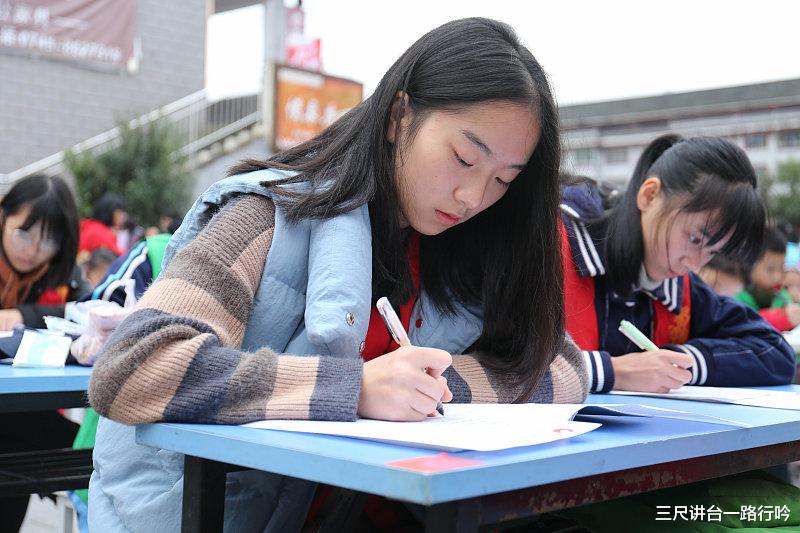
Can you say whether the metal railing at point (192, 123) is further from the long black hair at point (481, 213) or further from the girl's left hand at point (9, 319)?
the long black hair at point (481, 213)

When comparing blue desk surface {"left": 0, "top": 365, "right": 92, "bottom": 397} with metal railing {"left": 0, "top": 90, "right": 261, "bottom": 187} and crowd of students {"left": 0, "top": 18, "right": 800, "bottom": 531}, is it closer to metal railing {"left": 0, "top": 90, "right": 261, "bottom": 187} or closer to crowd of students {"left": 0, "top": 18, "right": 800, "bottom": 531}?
crowd of students {"left": 0, "top": 18, "right": 800, "bottom": 531}

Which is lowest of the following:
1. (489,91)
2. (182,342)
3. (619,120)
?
(619,120)

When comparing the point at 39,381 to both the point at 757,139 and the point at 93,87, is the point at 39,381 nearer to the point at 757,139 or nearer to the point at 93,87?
the point at 93,87

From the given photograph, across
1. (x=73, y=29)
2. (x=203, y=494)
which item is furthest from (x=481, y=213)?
(x=73, y=29)

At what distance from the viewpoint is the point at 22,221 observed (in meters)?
2.65

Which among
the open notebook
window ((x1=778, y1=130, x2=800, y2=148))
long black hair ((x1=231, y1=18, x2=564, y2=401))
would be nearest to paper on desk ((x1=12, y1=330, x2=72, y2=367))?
long black hair ((x1=231, y1=18, x2=564, y2=401))

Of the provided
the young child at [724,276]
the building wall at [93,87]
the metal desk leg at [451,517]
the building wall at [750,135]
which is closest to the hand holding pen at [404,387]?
the metal desk leg at [451,517]

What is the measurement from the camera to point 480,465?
0.73 metres

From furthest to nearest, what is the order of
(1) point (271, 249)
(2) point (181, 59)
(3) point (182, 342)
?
(2) point (181, 59), (1) point (271, 249), (3) point (182, 342)

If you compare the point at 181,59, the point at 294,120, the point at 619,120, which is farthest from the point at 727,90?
the point at 181,59

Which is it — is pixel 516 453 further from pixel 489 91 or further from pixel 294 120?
pixel 294 120

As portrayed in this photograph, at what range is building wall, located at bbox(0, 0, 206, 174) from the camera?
8.45m

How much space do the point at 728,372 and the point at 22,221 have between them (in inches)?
81.2

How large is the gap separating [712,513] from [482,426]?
53 centimetres
